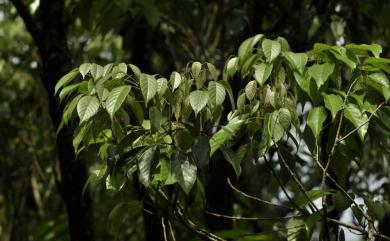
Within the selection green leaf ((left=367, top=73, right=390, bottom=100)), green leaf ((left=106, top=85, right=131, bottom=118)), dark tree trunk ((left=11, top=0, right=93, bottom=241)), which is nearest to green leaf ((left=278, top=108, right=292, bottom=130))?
green leaf ((left=367, top=73, right=390, bottom=100))

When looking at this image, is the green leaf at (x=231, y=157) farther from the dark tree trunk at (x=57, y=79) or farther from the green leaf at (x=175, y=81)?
the dark tree trunk at (x=57, y=79)

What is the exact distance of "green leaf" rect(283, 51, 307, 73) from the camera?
6.34 ft

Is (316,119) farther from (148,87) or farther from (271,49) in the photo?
(148,87)

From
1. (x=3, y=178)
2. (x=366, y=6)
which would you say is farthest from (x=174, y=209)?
(x=3, y=178)

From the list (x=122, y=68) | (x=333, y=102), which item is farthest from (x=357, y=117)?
(x=122, y=68)

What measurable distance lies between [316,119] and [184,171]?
0.42 m

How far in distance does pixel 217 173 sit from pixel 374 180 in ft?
6.27

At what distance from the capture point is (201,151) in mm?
1739

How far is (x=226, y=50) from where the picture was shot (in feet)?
13.3

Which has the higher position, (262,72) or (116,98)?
(116,98)

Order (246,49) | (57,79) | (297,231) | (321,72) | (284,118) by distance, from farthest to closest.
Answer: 1. (57,79)
2. (297,231)
3. (246,49)
4. (321,72)
5. (284,118)

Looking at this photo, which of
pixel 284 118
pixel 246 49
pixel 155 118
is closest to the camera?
pixel 155 118

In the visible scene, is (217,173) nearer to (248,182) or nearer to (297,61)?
(248,182)

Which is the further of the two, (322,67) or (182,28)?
(182,28)
